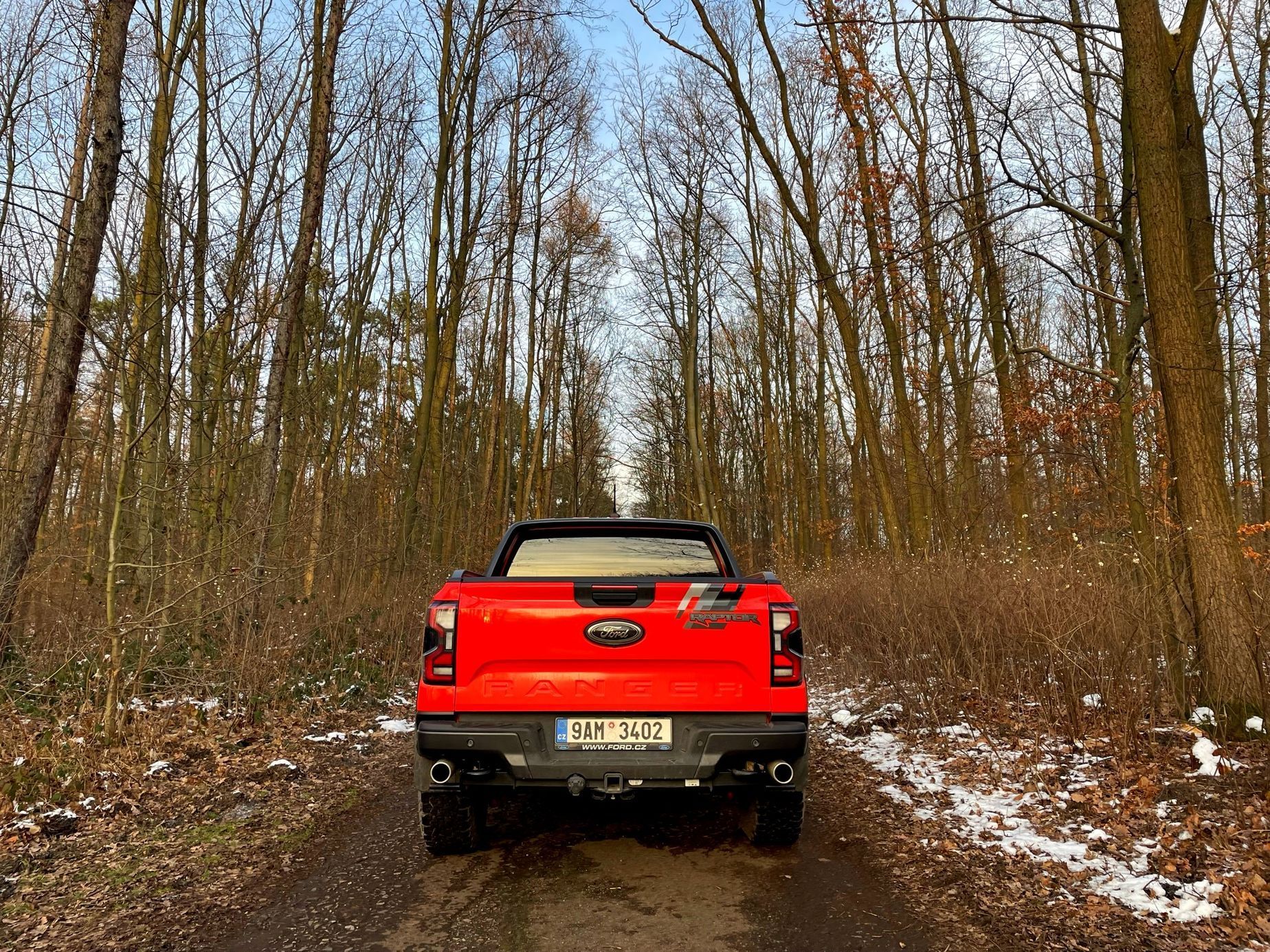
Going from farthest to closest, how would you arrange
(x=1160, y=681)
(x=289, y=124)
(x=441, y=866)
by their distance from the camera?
(x=289, y=124) → (x=1160, y=681) → (x=441, y=866)

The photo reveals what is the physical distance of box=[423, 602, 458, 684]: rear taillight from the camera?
3.67 m

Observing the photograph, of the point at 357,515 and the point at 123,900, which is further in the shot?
the point at 357,515

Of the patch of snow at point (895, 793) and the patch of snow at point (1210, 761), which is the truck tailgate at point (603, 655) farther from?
the patch of snow at point (1210, 761)

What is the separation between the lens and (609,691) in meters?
3.63

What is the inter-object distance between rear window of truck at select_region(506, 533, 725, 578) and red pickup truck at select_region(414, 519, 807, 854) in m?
0.73

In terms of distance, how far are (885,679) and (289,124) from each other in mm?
12416

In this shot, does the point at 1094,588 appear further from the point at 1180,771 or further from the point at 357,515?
the point at 357,515

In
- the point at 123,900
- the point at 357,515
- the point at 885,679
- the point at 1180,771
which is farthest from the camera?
the point at 357,515

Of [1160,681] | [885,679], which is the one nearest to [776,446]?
[885,679]

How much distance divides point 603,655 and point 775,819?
4.57ft

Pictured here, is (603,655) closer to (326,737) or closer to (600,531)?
(600,531)

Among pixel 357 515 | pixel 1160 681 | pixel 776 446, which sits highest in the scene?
pixel 776 446

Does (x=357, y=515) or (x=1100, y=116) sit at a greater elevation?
(x=1100, y=116)

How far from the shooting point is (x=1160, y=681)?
539cm
